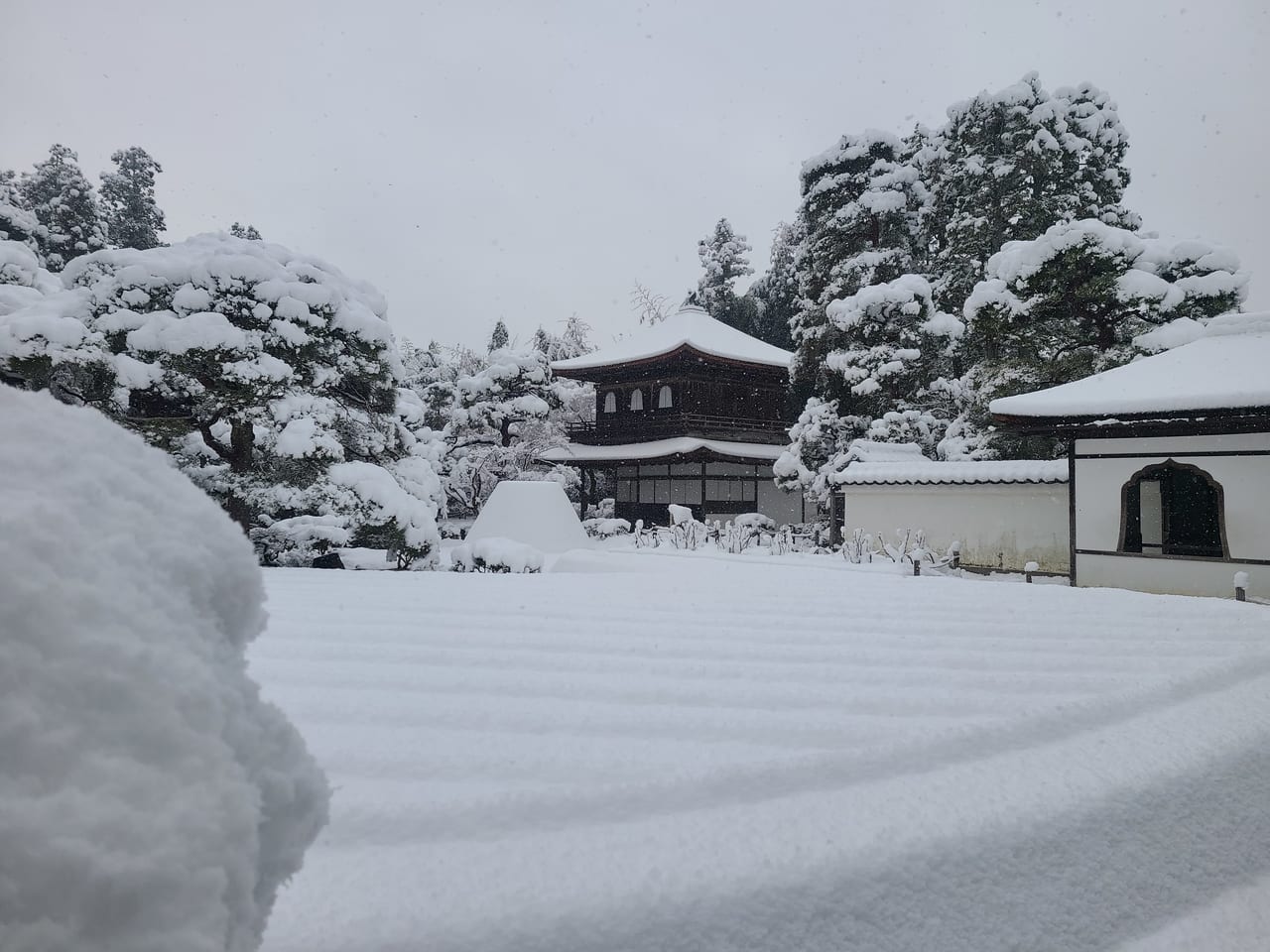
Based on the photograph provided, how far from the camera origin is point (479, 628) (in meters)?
1.95

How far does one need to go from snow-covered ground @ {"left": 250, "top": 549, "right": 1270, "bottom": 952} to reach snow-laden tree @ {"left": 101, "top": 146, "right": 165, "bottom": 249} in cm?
2005

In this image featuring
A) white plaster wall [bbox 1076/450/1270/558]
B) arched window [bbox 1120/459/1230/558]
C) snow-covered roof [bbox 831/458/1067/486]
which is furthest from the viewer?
snow-covered roof [bbox 831/458/1067/486]

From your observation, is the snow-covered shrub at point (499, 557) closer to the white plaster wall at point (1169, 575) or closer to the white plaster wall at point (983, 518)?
the white plaster wall at point (983, 518)

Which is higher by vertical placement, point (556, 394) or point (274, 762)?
point (556, 394)

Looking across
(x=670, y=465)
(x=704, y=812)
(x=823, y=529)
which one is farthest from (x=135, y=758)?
(x=670, y=465)

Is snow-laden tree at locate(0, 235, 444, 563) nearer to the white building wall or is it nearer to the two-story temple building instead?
→ the white building wall

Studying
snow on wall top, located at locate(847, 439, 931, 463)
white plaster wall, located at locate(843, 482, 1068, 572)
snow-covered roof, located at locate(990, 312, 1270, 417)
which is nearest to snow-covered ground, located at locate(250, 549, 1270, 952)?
snow-covered roof, located at locate(990, 312, 1270, 417)

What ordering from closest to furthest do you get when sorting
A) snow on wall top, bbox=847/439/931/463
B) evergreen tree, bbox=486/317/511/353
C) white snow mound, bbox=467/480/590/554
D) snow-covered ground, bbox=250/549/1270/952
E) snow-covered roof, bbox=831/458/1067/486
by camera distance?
snow-covered ground, bbox=250/549/1270/952 < snow-covered roof, bbox=831/458/1067/486 < white snow mound, bbox=467/480/590/554 < snow on wall top, bbox=847/439/931/463 < evergreen tree, bbox=486/317/511/353

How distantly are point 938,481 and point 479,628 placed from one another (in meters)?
7.50

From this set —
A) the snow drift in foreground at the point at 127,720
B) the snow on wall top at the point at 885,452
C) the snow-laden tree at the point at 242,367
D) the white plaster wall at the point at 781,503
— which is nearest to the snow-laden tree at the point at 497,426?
the white plaster wall at the point at 781,503

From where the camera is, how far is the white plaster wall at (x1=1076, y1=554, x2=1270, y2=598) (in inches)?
215

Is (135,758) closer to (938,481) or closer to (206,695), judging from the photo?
(206,695)

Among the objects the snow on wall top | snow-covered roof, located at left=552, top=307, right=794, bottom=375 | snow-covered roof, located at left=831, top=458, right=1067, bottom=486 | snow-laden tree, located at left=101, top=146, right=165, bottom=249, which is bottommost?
snow-covered roof, located at left=831, top=458, right=1067, bottom=486

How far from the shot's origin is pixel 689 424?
15.0m
